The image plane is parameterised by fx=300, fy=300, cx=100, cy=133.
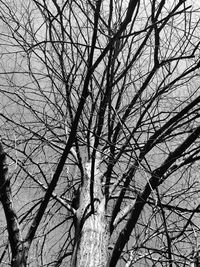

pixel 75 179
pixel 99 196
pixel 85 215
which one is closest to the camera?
pixel 85 215

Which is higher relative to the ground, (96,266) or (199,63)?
(199,63)

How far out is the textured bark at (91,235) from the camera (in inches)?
69.7

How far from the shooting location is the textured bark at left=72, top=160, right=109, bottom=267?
177 cm

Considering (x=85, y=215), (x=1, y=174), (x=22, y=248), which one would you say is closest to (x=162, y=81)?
(x=85, y=215)

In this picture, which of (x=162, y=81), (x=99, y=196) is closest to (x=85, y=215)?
(x=99, y=196)

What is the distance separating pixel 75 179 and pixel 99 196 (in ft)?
2.60

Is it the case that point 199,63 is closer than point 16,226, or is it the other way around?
point 16,226

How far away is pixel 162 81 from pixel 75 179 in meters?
1.38

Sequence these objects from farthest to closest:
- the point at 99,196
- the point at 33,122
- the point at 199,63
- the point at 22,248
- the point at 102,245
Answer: the point at 33,122, the point at 99,196, the point at 102,245, the point at 199,63, the point at 22,248

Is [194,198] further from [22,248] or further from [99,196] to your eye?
[22,248]

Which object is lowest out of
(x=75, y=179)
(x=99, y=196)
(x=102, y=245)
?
(x=102, y=245)

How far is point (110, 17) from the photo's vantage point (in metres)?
1.94

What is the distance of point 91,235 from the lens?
1.90 m

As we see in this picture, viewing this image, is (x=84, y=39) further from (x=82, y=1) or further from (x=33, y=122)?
(x=33, y=122)
